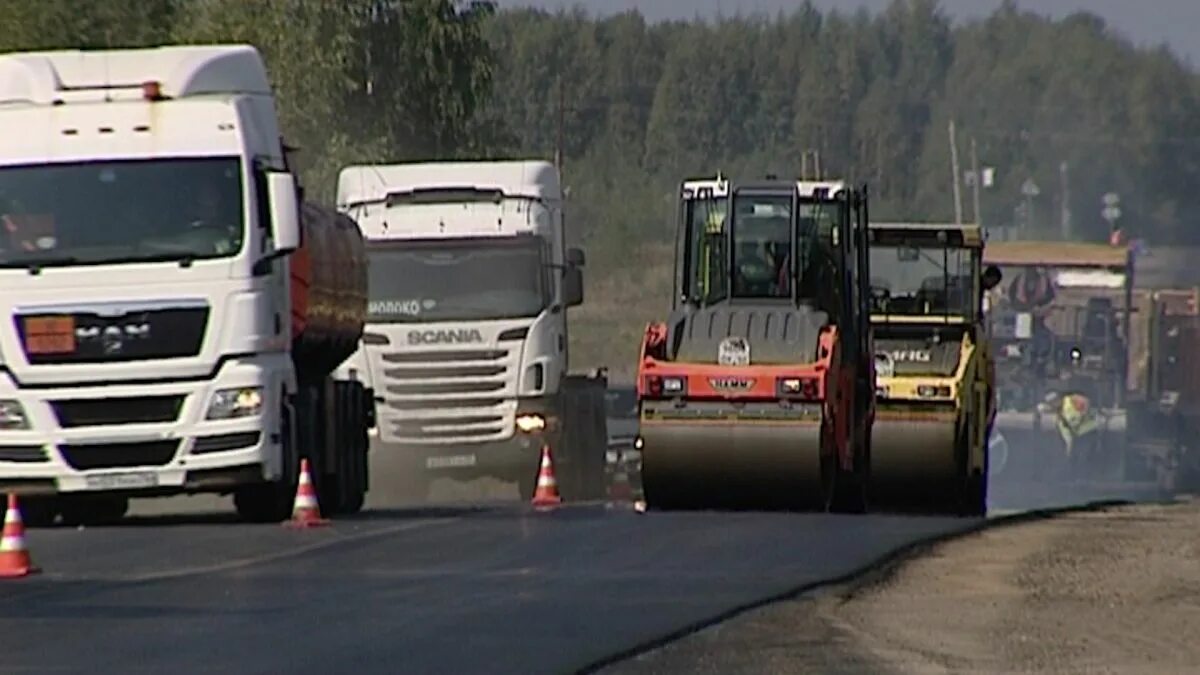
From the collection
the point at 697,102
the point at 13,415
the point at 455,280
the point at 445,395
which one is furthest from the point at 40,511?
the point at 697,102

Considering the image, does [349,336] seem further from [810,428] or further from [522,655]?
[522,655]

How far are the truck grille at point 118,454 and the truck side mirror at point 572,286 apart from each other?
11.3 metres

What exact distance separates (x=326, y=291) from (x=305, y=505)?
3339 mm

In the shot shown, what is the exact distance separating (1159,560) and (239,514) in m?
7.89

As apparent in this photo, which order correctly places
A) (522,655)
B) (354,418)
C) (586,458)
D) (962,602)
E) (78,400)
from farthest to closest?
(586,458) < (354,418) < (78,400) < (962,602) < (522,655)

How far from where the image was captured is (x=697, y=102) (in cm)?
9231

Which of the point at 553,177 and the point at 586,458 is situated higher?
the point at 553,177

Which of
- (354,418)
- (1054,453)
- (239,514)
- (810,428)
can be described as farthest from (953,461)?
(1054,453)

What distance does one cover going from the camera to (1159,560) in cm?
1952

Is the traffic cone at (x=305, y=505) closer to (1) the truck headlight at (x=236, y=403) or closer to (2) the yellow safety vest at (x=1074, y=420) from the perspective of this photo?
(1) the truck headlight at (x=236, y=403)

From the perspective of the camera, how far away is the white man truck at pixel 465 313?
3148 cm

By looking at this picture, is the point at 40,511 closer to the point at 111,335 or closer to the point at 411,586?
the point at 111,335

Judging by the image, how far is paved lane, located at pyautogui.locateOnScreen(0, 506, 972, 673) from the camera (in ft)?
42.7

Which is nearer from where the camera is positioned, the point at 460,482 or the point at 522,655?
the point at 522,655
